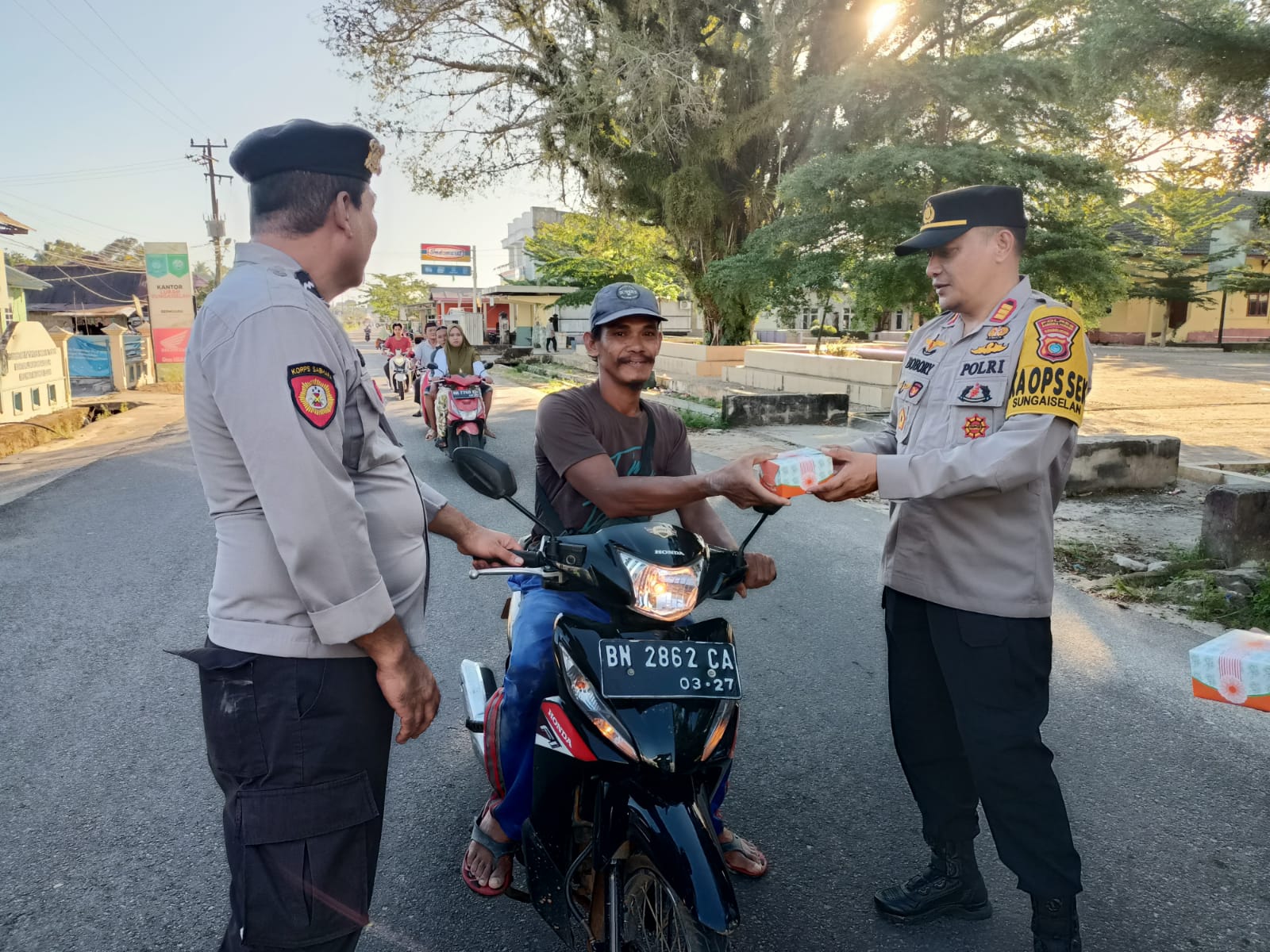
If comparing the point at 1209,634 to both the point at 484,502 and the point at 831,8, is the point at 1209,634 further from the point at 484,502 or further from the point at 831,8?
the point at 831,8

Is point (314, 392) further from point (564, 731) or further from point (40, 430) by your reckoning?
point (40, 430)

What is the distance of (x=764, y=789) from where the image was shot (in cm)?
320

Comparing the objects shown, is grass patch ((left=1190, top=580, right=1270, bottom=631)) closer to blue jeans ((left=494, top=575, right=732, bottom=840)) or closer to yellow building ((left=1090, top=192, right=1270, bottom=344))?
blue jeans ((left=494, top=575, right=732, bottom=840))

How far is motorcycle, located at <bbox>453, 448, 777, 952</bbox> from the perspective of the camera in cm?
183

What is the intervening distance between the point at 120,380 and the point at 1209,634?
2504 cm

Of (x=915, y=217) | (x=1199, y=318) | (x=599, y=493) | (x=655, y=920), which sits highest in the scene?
(x=915, y=217)

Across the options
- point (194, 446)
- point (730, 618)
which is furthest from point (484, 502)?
point (194, 446)

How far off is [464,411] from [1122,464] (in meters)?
6.97

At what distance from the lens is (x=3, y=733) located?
144 inches

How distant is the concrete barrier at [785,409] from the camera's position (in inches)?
523

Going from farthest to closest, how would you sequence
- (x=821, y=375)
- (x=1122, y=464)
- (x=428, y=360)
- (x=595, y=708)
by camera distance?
(x=821, y=375) < (x=428, y=360) < (x=1122, y=464) < (x=595, y=708)

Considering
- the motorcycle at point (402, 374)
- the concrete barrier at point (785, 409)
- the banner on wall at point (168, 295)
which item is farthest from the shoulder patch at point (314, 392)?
the banner on wall at point (168, 295)

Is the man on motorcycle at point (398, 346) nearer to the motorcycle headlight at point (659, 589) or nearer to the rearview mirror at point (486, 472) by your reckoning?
the rearview mirror at point (486, 472)

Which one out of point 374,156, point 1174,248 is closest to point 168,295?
point 374,156
